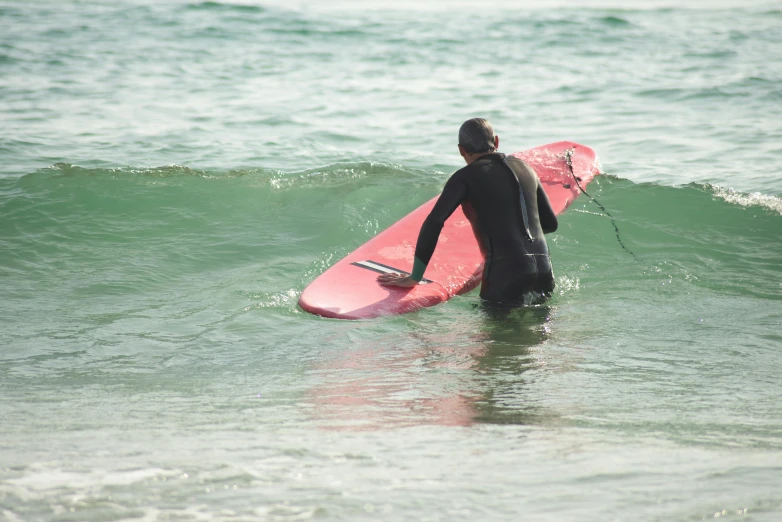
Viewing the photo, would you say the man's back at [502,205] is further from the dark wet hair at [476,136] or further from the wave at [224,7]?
the wave at [224,7]

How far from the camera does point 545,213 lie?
4719mm

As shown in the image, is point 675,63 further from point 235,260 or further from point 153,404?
point 153,404

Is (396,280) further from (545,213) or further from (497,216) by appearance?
(545,213)

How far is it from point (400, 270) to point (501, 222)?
3.33 feet

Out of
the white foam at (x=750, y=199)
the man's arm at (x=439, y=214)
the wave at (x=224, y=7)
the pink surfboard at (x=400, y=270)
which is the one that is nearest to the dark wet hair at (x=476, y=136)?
the man's arm at (x=439, y=214)

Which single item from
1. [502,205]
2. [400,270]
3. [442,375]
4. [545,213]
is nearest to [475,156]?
[502,205]

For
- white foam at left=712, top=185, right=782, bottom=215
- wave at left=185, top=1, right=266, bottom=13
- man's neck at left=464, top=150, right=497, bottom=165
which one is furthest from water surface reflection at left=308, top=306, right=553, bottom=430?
wave at left=185, top=1, right=266, bottom=13

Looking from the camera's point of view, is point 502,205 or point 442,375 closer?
point 442,375

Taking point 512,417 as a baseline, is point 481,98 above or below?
above

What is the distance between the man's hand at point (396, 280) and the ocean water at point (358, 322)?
22 cm

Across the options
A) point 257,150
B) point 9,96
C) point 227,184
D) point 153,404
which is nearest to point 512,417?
point 153,404

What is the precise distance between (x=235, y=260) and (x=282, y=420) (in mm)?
3586

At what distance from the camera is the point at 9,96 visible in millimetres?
11539

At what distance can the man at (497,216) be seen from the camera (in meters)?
4.41
